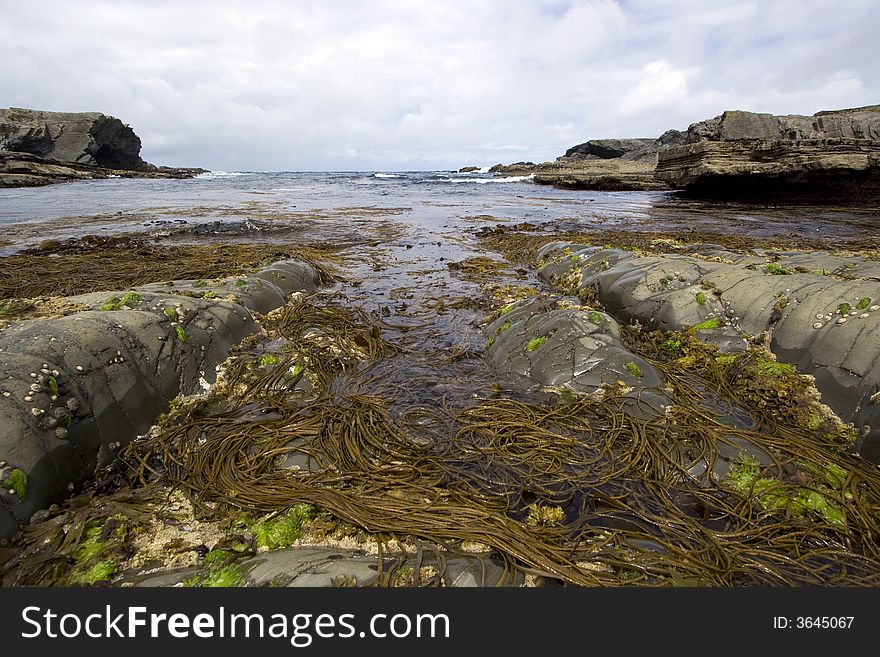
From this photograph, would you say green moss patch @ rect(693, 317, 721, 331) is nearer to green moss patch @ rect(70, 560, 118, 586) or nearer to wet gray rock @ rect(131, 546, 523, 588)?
wet gray rock @ rect(131, 546, 523, 588)

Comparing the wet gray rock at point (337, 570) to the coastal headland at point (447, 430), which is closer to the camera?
→ the wet gray rock at point (337, 570)

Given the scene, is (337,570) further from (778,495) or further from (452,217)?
(452,217)

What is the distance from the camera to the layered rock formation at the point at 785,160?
23.5 metres

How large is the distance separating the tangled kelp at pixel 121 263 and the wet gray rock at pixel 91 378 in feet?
10.2

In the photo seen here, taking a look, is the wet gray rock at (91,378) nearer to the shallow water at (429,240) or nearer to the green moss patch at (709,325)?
the shallow water at (429,240)

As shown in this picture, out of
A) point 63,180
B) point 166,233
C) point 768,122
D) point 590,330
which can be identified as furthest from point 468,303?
point 63,180

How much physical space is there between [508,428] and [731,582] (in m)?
1.87

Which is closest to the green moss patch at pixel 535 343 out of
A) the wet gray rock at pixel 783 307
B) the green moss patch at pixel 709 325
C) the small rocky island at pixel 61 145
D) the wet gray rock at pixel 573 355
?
the wet gray rock at pixel 573 355

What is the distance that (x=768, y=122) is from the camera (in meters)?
30.3

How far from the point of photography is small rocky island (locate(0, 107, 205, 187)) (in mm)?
46406

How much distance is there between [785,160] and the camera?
23.8 m

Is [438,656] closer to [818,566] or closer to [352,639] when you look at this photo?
[352,639]

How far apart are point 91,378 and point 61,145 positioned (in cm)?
7561

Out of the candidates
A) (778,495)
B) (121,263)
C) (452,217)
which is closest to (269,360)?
(778,495)
